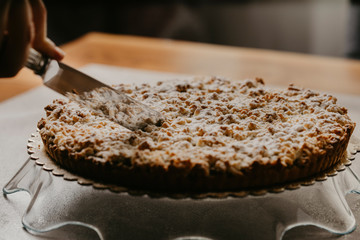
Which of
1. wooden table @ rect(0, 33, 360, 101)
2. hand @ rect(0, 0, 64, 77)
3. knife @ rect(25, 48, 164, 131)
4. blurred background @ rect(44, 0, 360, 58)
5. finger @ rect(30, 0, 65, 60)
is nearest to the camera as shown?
hand @ rect(0, 0, 64, 77)

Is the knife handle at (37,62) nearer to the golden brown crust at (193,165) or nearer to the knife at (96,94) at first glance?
the knife at (96,94)

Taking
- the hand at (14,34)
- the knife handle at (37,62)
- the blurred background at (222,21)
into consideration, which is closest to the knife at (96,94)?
the knife handle at (37,62)

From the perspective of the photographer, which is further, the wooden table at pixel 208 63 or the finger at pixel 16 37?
the wooden table at pixel 208 63

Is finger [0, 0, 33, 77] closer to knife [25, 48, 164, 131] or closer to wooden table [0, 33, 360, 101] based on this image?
knife [25, 48, 164, 131]

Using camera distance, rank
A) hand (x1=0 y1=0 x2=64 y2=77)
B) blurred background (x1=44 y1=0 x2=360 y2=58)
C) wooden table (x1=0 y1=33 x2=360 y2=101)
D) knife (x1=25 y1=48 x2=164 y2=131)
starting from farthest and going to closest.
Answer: blurred background (x1=44 y1=0 x2=360 y2=58) < wooden table (x1=0 y1=33 x2=360 y2=101) < knife (x1=25 y1=48 x2=164 y2=131) < hand (x1=0 y1=0 x2=64 y2=77)

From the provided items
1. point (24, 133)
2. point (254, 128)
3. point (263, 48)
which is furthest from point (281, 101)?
point (263, 48)

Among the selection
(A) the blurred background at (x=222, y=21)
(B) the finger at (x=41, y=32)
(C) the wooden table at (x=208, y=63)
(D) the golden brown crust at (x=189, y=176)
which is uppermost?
(B) the finger at (x=41, y=32)

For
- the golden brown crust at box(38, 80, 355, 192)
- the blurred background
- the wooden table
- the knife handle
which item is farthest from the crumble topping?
the blurred background
